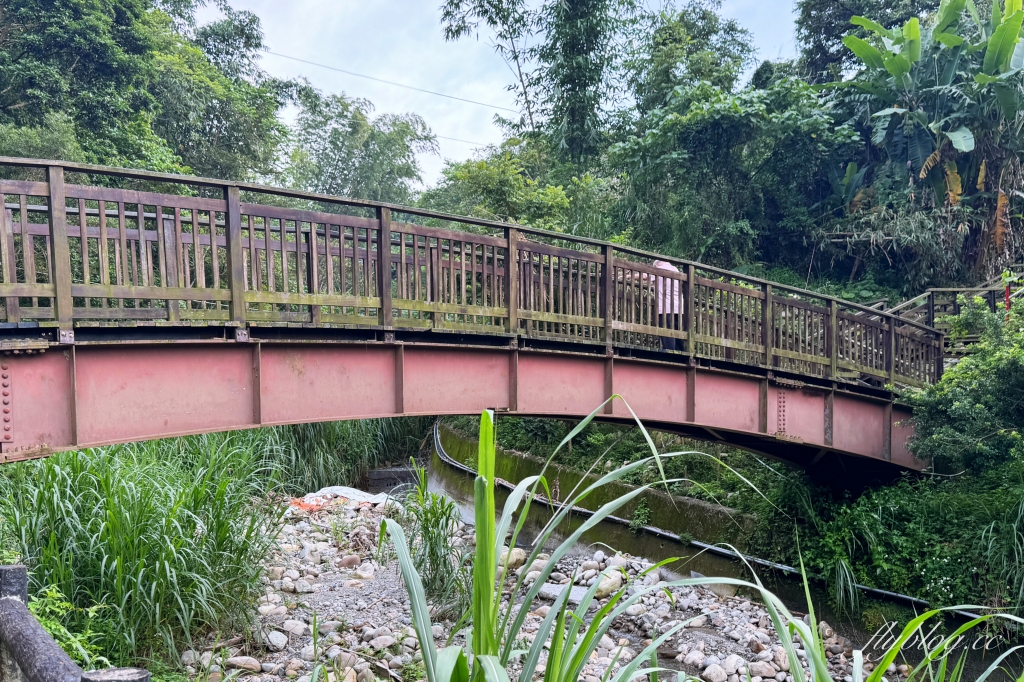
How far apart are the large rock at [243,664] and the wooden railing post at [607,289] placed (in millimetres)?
4669

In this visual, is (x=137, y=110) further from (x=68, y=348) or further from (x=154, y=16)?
(x=68, y=348)

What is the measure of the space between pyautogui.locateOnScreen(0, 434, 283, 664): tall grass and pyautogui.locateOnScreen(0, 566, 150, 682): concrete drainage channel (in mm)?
2544

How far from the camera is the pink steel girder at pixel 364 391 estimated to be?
4.78 meters

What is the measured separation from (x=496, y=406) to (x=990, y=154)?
53.8ft

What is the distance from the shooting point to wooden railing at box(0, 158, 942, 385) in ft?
15.5

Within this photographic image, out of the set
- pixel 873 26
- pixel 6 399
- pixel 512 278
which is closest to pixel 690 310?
pixel 512 278

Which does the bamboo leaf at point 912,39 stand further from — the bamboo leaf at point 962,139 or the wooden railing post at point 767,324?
the wooden railing post at point 767,324

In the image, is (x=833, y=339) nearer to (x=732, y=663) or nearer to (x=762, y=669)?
(x=762, y=669)

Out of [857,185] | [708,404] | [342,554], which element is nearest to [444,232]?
[708,404]

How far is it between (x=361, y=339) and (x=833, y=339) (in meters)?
7.02

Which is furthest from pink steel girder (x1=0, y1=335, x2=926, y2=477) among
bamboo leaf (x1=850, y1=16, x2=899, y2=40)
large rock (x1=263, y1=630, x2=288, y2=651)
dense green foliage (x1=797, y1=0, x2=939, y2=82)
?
dense green foliage (x1=797, y1=0, x2=939, y2=82)

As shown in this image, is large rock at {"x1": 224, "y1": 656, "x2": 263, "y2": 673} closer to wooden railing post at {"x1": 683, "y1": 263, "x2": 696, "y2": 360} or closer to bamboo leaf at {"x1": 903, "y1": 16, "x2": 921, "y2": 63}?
wooden railing post at {"x1": 683, "y1": 263, "x2": 696, "y2": 360}

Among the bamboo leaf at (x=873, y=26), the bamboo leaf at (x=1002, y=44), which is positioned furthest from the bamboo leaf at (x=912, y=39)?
the bamboo leaf at (x=1002, y=44)

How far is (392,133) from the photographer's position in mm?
40750
